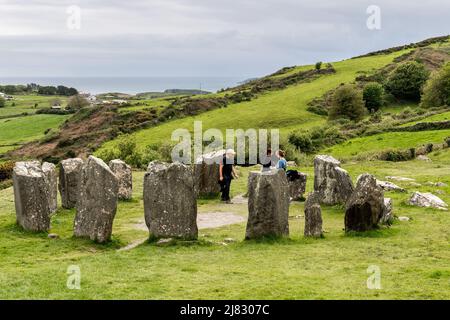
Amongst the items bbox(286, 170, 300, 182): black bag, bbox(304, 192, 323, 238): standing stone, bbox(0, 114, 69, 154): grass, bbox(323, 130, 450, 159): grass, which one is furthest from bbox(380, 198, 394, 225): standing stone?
bbox(0, 114, 69, 154): grass

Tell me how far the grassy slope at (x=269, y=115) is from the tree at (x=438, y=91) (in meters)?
13.9

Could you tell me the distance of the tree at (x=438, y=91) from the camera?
78.6m

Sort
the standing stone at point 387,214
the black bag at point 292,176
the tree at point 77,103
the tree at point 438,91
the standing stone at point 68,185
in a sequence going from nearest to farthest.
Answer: the standing stone at point 387,214, the standing stone at point 68,185, the black bag at point 292,176, the tree at point 438,91, the tree at point 77,103

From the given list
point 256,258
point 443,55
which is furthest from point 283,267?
point 443,55

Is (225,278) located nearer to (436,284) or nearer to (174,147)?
(436,284)

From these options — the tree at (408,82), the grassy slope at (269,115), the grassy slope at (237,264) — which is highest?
the tree at (408,82)

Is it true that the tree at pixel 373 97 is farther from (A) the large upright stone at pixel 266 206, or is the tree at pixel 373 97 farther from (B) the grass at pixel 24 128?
(A) the large upright stone at pixel 266 206

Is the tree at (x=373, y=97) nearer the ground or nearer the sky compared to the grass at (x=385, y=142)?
nearer the sky

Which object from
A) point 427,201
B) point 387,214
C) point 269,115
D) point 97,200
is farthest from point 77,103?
point 387,214

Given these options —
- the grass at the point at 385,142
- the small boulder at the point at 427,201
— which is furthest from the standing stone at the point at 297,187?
the grass at the point at 385,142

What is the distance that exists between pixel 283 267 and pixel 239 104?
268 feet

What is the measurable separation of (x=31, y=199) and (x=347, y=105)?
6343 cm

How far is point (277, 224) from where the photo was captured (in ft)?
69.5

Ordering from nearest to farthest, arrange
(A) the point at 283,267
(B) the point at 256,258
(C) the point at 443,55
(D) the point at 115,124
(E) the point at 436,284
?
(E) the point at 436,284 → (A) the point at 283,267 → (B) the point at 256,258 → (D) the point at 115,124 → (C) the point at 443,55
